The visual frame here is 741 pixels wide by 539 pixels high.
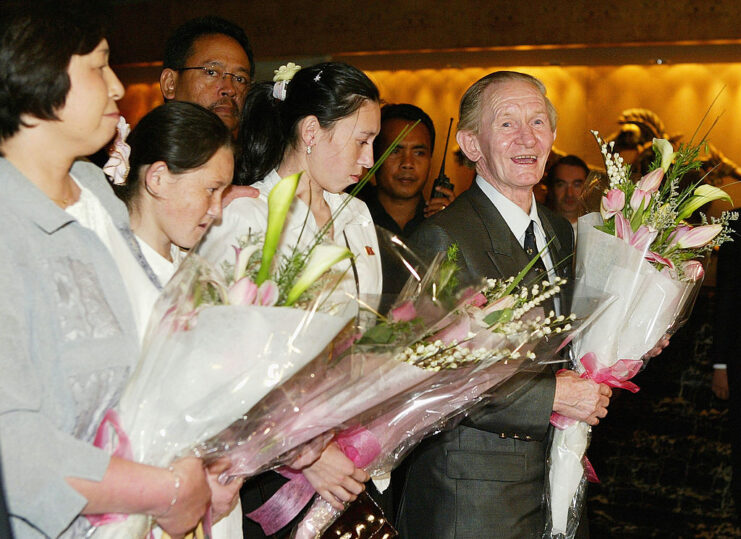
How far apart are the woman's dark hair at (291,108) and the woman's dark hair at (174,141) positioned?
371 mm

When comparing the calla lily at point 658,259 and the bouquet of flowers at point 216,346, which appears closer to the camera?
the bouquet of flowers at point 216,346

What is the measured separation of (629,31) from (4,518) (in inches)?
231

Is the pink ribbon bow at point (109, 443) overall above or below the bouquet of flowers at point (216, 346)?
below

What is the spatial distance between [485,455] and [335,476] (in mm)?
478

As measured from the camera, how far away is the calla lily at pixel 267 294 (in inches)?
54.6

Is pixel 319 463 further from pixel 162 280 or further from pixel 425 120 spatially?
pixel 425 120

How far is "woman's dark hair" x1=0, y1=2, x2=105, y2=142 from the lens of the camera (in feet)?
4.21

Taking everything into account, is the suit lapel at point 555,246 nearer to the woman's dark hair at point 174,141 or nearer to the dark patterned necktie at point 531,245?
the dark patterned necktie at point 531,245

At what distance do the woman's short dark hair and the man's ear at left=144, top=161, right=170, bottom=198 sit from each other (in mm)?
1140

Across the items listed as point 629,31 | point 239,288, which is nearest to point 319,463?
point 239,288

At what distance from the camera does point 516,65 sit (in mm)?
6414

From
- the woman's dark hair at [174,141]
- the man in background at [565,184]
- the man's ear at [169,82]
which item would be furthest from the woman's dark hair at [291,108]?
the man in background at [565,184]

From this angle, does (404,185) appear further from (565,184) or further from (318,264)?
(318,264)

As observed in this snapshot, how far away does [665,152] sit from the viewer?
7.06 feet
